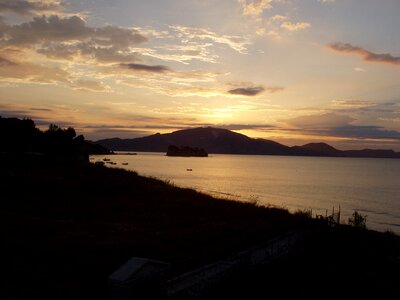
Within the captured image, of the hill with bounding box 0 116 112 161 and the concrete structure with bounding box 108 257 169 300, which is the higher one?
the hill with bounding box 0 116 112 161

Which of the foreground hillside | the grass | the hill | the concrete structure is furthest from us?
the hill

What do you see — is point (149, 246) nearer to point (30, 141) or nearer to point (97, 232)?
point (97, 232)

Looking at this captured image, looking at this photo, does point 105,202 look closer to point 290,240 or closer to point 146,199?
point 146,199

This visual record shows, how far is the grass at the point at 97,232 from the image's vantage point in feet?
46.5

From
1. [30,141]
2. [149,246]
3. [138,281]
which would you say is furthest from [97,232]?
[30,141]

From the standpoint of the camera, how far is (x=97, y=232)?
21891 mm

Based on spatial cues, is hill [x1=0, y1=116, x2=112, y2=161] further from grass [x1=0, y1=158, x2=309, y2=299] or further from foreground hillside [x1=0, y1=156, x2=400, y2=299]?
foreground hillside [x1=0, y1=156, x2=400, y2=299]

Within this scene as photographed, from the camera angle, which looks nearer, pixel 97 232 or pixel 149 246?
pixel 149 246

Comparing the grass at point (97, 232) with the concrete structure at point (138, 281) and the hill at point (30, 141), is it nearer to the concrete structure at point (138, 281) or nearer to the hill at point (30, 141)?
the concrete structure at point (138, 281)

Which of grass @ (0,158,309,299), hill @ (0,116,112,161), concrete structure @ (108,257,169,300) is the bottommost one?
grass @ (0,158,309,299)

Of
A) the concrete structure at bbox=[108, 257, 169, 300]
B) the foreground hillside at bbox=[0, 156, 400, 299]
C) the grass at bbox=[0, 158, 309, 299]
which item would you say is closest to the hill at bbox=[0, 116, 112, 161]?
the grass at bbox=[0, 158, 309, 299]

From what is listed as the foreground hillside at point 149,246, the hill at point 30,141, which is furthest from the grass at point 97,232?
the hill at point 30,141

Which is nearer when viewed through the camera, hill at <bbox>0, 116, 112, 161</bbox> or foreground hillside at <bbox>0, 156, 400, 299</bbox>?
foreground hillside at <bbox>0, 156, 400, 299</bbox>

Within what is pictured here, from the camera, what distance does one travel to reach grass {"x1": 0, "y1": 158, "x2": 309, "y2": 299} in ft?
46.5
